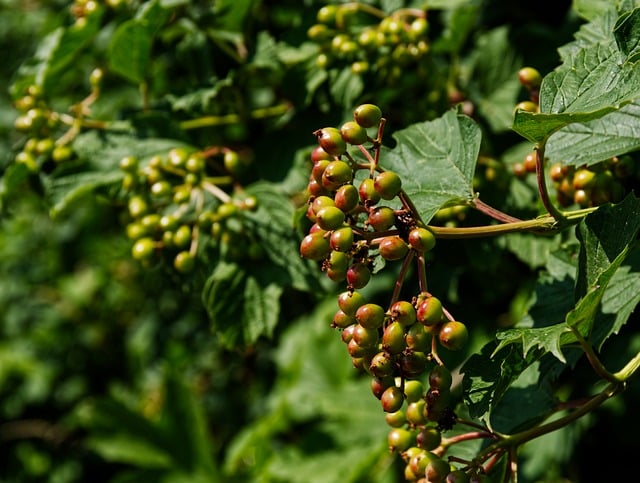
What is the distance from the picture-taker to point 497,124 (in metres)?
2.16

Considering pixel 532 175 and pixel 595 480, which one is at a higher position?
pixel 532 175

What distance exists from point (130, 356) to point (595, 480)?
2.74 m

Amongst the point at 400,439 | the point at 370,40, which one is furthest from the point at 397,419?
the point at 370,40

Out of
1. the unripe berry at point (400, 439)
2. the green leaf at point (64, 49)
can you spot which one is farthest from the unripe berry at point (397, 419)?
the green leaf at point (64, 49)

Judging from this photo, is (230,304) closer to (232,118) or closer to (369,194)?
(232,118)

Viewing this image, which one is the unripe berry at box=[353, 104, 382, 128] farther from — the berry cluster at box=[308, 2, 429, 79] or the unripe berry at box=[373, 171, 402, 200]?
the berry cluster at box=[308, 2, 429, 79]

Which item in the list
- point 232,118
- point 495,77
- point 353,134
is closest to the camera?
point 353,134

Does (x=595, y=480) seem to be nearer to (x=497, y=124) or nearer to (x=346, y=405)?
(x=346, y=405)

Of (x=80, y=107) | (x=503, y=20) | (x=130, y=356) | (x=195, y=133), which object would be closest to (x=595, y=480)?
(x=503, y=20)

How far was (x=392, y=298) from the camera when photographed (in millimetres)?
1274

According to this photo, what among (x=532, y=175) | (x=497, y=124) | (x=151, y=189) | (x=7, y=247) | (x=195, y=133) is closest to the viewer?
(x=532, y=175)

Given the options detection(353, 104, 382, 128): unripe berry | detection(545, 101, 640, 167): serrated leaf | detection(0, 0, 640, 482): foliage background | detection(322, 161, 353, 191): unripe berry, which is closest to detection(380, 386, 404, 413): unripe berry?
detection(322, 161, 353, 191): unripe berry

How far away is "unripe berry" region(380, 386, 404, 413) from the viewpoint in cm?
126

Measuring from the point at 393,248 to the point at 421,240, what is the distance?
0.05 meters
